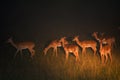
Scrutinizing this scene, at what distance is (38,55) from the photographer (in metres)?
10.4

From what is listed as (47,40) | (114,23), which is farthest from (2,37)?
(114,23)

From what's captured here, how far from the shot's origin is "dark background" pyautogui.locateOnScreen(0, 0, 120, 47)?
45.1 ft

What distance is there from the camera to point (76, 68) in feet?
29.7

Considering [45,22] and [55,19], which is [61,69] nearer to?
[45,22]

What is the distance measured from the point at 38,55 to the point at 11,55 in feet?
3.50

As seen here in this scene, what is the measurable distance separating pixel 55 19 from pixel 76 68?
8727mm

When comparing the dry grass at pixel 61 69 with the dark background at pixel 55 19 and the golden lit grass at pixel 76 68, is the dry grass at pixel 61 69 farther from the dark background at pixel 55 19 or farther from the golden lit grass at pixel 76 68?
the dark background at pixel 55 19

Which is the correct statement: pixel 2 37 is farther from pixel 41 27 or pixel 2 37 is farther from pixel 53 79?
pixel 53 79

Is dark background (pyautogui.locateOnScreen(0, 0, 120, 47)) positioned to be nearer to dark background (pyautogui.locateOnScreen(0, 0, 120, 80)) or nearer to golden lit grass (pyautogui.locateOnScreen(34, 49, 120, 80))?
dark background (pyautogui.locateOnScreen(0, 0, 120, 80))

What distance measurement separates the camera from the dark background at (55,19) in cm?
1375

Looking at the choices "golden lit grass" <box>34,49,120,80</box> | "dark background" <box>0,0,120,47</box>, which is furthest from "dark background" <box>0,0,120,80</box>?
"golden lit grass" <box>34,49,120,80</box>

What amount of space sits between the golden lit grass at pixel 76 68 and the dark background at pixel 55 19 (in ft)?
6.43

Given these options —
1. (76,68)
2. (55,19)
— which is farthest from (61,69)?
(55,19)

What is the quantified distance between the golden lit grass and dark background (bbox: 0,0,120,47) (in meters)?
1.96
